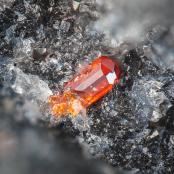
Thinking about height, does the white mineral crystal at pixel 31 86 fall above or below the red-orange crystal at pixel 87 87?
above

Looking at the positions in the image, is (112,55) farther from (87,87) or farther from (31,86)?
(31,86)

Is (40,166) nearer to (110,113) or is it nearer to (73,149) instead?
(73,149)

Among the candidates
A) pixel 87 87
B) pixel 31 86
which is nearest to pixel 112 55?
pixel 87 87

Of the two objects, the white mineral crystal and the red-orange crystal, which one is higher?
the white mineral crystal

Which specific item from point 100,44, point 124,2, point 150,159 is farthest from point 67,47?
point 150,159
